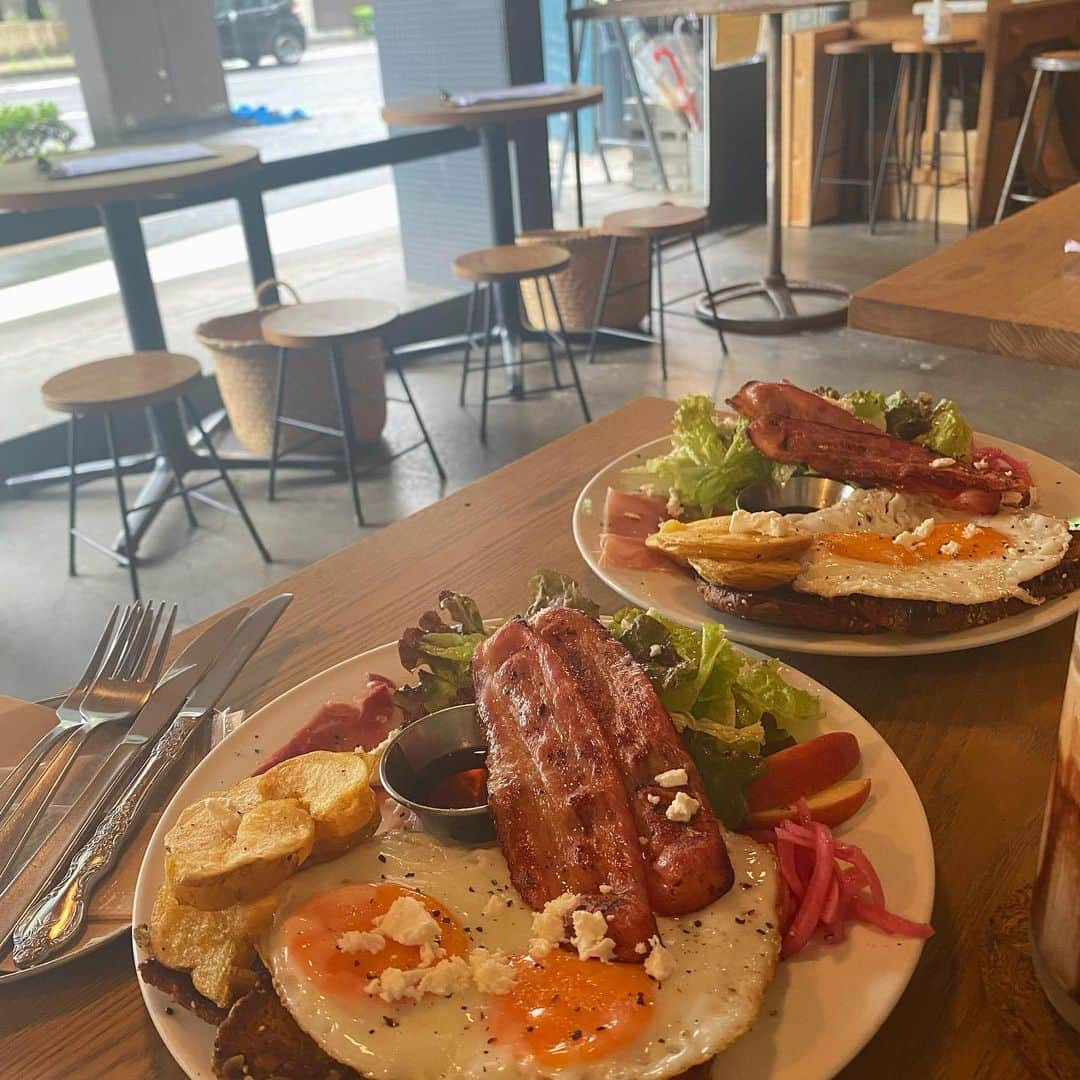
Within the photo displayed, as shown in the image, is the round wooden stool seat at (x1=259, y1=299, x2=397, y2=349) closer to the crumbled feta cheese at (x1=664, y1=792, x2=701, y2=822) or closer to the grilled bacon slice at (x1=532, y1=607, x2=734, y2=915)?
the grilled bacon slice at (x1=532, y1=607, x2=734, y2=915)

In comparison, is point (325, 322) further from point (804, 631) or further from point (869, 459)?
point (804, 631)

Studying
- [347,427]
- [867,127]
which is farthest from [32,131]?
[867,127]

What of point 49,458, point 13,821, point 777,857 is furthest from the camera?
point 49,458

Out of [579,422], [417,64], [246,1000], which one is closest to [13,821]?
[246,1000]

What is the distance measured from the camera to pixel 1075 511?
129 cm

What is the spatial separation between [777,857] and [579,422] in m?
3.84

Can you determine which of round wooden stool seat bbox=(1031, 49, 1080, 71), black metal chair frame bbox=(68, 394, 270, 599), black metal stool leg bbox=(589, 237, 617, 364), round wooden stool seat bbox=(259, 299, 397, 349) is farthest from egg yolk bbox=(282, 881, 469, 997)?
round wooden stool seat bbox=(1031, 49, 1080, 71)

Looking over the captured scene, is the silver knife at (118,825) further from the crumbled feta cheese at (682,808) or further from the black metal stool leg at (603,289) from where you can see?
the black metal stool leg at (603,289)

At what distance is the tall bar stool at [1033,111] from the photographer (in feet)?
17.9

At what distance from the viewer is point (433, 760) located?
894 mm

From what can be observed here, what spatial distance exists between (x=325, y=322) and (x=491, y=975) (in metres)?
Answer: 3.31

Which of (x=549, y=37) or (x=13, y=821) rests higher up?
(x=549, y=37)

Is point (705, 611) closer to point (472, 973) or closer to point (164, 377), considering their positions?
point (472, 973)

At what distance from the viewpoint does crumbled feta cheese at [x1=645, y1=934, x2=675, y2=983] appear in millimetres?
640
